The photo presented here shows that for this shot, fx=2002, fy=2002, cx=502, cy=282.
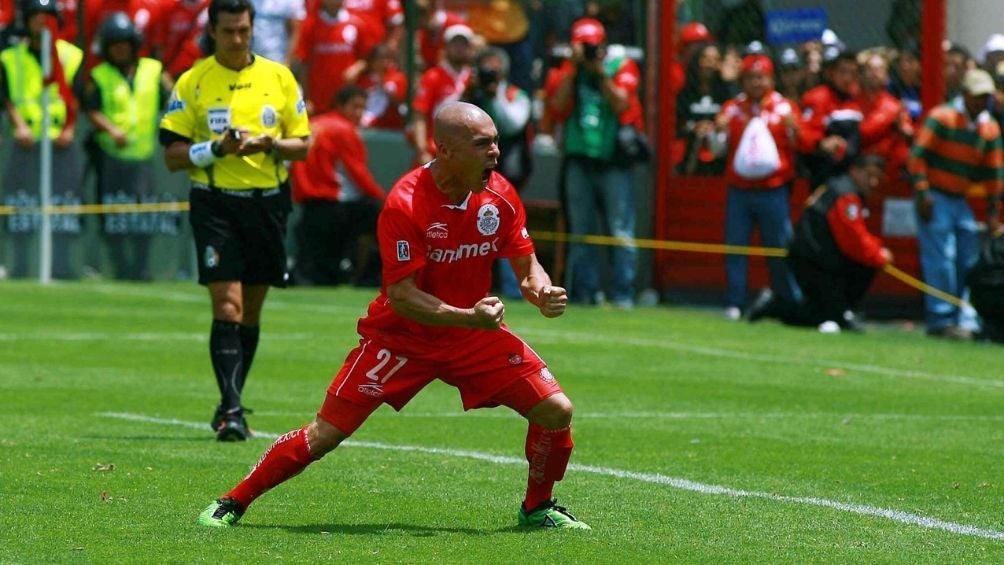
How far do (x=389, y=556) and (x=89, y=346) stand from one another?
860cm

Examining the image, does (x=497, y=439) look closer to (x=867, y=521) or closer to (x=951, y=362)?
(x=867, y=521)

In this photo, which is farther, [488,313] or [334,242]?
[334,242]

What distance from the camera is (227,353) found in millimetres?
10383

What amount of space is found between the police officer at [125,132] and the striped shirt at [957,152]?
8015 millimetres

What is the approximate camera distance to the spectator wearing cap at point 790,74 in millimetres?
20453

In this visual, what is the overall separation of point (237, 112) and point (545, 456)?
3677 millimetres

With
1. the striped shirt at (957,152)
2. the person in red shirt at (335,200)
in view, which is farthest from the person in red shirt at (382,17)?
the striped shirt at (957,152)

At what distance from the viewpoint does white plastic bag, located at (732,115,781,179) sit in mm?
18719

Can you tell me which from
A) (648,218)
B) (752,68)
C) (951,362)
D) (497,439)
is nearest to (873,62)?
(752,68)

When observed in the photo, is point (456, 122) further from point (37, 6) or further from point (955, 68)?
point (37, 6)

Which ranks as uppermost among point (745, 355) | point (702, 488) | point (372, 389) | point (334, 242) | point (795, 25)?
→ point (795, 25)

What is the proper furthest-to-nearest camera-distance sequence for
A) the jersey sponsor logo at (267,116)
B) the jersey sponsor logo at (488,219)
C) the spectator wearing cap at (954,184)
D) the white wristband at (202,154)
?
the spectator wearing cap at (954,184) < the jersey sponsor logo at (267,116) < the white wristband at (202,154) < the jersey sponsor logo at (488,219)

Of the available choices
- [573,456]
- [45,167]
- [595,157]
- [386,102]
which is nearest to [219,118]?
[573,456]

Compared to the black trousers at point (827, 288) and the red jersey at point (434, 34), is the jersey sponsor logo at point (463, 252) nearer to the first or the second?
the black trousers at point (827, 288)
